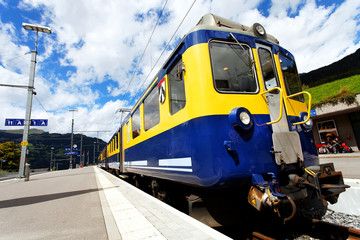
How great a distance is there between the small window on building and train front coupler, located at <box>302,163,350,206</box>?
14.3m

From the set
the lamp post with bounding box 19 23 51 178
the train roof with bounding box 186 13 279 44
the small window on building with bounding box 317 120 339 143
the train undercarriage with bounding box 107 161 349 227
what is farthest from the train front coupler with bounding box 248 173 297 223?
the lamp post with bounding box 19 23 51 178

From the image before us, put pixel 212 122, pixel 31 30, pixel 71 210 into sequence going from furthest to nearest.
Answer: pixel 31 30, pixel 71 210, pixel 212 122

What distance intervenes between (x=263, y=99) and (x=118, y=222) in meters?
2.94

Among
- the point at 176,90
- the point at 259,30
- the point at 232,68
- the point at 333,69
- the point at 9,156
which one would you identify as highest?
the point at 333,69

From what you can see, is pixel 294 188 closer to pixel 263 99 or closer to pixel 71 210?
pixel 263 99

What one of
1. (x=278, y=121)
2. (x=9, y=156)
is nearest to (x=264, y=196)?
(x=278, y=121)

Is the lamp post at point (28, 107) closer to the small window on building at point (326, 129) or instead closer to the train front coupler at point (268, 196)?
the train front coupler at point (268, 196)

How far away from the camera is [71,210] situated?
13.2 feet

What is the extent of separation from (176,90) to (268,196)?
7.00 feet

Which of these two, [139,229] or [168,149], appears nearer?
[139,229]

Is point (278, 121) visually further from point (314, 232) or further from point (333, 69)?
point (333, 69)

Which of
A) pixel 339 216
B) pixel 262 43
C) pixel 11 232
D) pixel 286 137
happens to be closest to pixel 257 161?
pixel 286 137

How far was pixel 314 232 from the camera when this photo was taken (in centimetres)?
296

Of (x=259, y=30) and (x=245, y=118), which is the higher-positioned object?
(x=259, y=30)
